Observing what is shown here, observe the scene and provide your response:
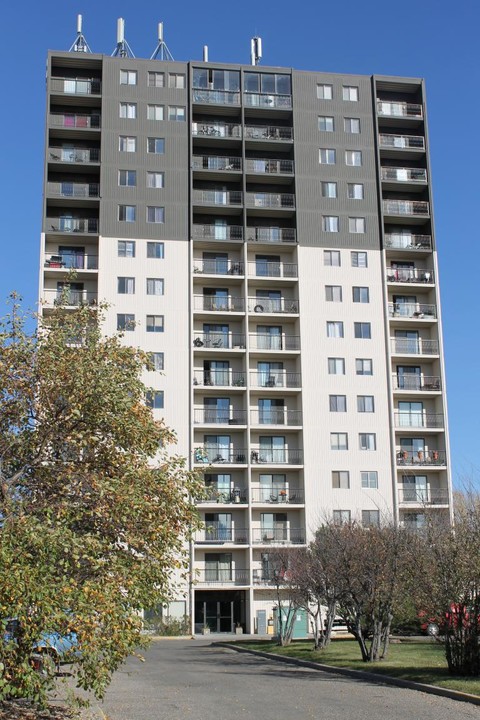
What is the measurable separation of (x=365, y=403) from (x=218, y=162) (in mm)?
21344

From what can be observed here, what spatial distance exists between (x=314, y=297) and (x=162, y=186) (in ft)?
45.9

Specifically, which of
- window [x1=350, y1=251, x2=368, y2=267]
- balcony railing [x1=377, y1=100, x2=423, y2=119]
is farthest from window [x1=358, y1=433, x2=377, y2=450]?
balcony railing [x1=377, y1=100, x2=423, y2=119]

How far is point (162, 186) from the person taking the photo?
66.6 meters

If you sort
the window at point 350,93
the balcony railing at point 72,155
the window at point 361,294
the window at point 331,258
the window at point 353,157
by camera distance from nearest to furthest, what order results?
the balcony railing at point 72,155 → the window at point 361,294 → the window at point 331,258 → the window at point 353,157 → the window at point 350,93

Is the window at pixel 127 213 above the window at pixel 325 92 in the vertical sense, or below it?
below

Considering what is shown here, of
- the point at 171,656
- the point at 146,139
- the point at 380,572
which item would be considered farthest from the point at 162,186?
the point at 380,572

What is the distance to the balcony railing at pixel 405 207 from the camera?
6862cm

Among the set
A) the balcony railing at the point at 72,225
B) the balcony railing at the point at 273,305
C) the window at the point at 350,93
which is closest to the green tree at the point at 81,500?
the balcony railing at the point at 273,305

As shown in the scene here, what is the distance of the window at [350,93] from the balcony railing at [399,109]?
198 centimetres

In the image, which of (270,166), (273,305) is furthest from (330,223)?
(273,305)

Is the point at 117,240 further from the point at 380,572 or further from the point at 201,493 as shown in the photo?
the point at 201,493

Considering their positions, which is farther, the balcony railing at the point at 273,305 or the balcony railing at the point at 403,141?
the balcony railing at the point at 403,141

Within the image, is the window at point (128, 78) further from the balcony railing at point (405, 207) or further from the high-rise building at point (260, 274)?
the balcony railing at point (405, 207)

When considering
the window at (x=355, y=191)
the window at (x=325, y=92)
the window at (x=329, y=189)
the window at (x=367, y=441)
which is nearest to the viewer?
the window at (x=367, y=441)
